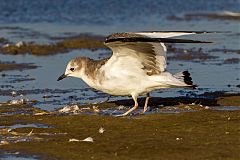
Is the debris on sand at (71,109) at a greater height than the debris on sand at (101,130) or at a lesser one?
greater

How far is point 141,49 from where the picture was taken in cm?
1038

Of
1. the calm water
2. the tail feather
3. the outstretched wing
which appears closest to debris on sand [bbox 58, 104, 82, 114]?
the calm water

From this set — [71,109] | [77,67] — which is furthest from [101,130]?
[77,67]

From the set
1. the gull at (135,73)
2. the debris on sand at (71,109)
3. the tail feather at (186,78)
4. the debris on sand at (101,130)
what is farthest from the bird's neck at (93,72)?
the debris on sand at (101,130)

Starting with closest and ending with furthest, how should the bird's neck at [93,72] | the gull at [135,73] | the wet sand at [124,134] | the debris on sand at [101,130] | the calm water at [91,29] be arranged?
the wet sand at [124,134]
the debris on sand at [101,130]
the gull at [135,73]
the bird's neck at [93,72]
the calm water at [91,29]

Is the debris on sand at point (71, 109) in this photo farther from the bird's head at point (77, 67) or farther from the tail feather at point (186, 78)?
the tail feather at point (186, 78)

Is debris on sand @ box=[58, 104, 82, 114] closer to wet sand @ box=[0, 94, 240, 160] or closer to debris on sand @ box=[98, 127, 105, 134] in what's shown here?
wet sand @ box=[0, 94, 240, 160]

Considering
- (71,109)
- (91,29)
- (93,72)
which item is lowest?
(71,109)

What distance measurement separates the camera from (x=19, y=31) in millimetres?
20125

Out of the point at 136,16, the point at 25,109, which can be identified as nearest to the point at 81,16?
the point at 136,16

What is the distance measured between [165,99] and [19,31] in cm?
874

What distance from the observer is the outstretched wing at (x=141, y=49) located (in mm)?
9828

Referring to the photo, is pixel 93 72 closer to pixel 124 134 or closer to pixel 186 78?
pixel 186 78

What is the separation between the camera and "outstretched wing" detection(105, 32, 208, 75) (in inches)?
387
